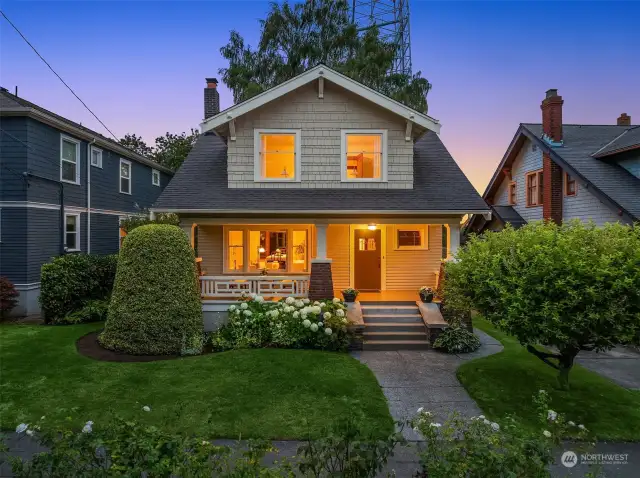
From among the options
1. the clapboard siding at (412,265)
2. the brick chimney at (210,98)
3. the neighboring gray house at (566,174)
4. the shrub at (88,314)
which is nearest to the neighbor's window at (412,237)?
the clapboard siding at (412,265)

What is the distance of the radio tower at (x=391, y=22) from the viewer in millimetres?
23609

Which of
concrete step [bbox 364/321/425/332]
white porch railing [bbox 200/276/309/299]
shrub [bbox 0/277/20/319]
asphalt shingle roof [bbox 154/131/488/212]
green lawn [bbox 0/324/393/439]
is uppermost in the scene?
asphalt shingle roof [bbox 154/131/488/212]

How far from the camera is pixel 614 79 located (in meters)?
19.8

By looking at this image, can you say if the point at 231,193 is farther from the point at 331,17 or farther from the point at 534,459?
the point at 331,17

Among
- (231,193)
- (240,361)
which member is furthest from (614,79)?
(240,361)

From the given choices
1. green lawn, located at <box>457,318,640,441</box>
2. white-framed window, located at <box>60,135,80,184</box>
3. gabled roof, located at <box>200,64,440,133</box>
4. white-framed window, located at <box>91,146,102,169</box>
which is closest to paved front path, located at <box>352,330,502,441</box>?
green lawn, located at <box>457,318,640,441</box>

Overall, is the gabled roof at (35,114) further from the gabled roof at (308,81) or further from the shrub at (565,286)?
the shrub at (565,286)

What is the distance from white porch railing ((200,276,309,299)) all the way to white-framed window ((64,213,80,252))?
778 centimetres

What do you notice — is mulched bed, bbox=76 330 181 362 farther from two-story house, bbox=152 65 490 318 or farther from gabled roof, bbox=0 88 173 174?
gabled roof, bbox=0 88 173 174

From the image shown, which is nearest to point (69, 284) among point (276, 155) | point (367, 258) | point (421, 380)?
point (276, 155)

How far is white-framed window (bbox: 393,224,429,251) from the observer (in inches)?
498

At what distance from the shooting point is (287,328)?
9234mm

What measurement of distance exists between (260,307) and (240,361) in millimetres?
2035

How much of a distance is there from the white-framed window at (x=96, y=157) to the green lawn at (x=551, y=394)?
1648 cm
